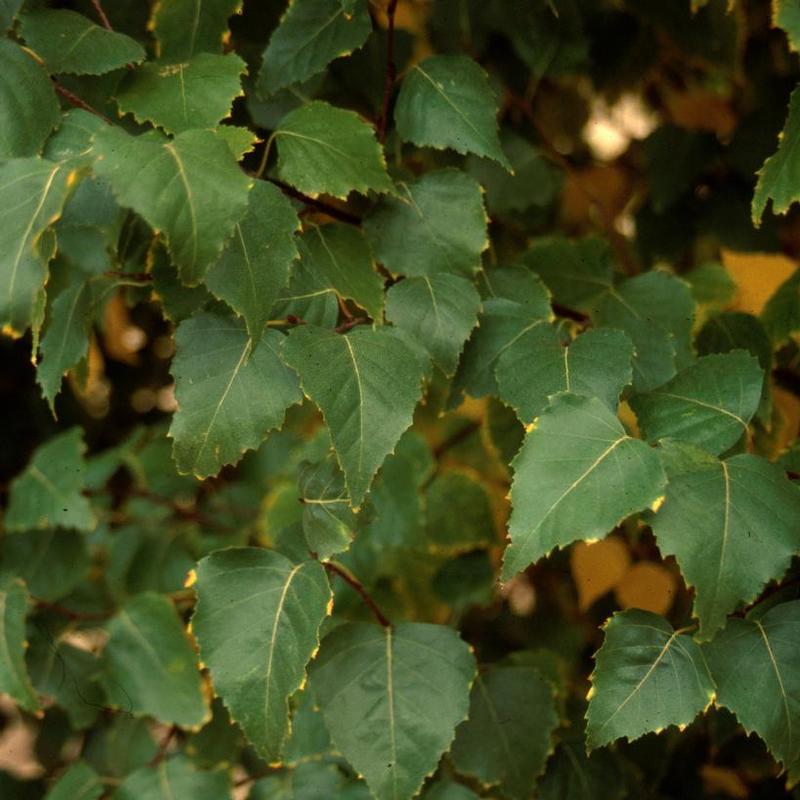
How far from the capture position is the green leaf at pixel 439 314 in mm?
661

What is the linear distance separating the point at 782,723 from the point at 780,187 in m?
0.32

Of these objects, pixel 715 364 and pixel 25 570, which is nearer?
pixel 715 364

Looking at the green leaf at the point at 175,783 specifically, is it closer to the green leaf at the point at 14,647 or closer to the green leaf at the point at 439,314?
the green leaf at the point at 14,647

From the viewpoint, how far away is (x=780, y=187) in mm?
625

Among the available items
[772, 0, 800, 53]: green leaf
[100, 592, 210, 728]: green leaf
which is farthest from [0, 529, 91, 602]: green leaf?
[772, 0, 800, 53]: green leaf

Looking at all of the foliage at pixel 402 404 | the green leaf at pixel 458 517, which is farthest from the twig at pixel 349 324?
the green leaf at pixel 458 517

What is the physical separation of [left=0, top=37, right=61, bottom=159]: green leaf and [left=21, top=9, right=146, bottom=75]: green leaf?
0.6 inches

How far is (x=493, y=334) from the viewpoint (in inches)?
27.5

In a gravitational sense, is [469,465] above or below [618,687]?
below

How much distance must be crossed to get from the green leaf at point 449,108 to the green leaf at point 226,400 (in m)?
0.19

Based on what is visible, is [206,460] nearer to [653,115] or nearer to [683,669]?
[683,669]

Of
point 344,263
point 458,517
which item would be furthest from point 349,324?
point 458,517

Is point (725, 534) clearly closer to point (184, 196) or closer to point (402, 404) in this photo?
point (402, 404)

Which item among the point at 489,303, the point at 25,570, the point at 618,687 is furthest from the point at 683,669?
the point at 25,570
